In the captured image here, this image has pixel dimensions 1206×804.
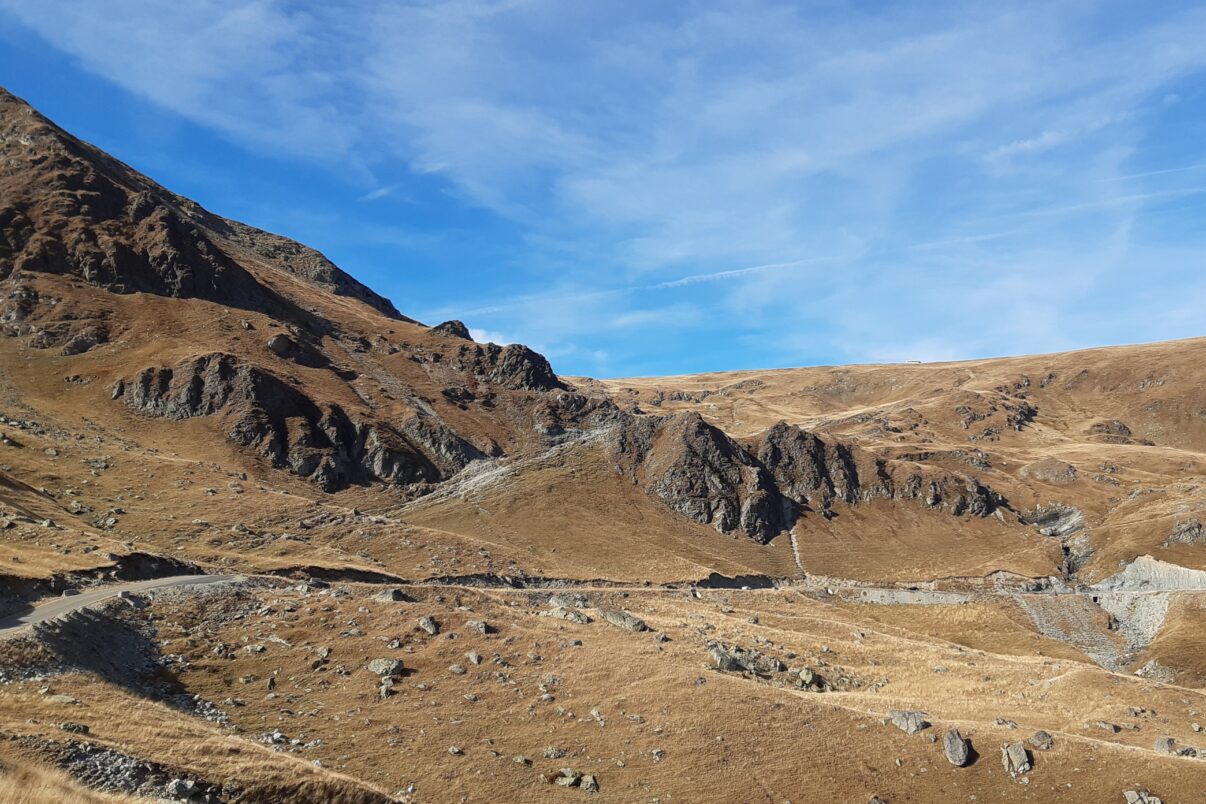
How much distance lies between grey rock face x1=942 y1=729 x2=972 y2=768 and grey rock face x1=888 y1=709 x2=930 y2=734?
4.66 feet

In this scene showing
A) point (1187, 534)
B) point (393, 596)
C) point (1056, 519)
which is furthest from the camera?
point (1056, 519)

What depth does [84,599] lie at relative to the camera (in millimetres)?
43406

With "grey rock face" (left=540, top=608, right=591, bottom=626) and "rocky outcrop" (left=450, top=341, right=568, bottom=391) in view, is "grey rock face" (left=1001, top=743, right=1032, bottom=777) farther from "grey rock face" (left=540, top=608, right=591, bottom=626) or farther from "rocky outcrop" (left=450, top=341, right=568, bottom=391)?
"rocky outcrop" (left=450, top=341, right=568, bottom=391)

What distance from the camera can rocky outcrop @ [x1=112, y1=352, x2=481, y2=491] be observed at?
125 meters

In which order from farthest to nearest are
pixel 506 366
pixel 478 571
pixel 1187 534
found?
pixel 506 366, pixel 1187 534, pixel 478 571

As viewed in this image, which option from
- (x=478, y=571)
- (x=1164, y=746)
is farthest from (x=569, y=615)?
(x=478, y=571)

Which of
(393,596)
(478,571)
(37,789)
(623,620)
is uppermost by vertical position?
(37,789)

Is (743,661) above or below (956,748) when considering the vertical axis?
above

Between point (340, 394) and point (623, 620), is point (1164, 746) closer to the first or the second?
point (623, 620)

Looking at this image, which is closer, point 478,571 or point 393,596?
point 393,596

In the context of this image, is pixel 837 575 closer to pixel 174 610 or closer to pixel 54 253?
pixel 174 610

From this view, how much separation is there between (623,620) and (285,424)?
311ft

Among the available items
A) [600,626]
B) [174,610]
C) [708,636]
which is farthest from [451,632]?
[708,636]

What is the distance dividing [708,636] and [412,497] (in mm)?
80958
